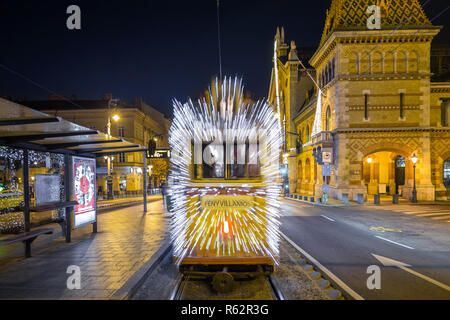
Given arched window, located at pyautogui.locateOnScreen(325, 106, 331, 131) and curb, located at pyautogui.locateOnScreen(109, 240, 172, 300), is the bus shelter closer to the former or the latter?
curb, located at pyautogui.locateOnScreen(109, 240, 172, 300)

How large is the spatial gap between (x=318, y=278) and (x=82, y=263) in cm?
581

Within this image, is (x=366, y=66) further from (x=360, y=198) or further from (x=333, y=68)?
(x=360, y=198)

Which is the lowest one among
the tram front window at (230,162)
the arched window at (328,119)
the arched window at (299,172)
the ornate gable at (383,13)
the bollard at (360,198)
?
the bollard at (360,198)

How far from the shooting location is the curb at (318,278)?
16.7 ft

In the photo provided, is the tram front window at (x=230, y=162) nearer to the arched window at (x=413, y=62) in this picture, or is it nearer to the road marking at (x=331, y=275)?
the road marking at (x=331, y=275)

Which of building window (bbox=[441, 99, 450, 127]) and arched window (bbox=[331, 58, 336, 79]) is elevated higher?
arched window (bbox=[331, 58, 336, 79])

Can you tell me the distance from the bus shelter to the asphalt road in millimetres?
7336

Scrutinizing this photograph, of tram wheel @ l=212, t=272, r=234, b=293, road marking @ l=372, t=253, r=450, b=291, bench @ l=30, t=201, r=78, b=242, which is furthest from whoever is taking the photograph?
bench @ l=30, t=201, r=78, b=242

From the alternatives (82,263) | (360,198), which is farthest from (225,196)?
(360,198)

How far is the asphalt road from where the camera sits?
548 centimetres

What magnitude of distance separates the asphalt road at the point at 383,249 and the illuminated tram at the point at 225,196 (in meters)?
1.84

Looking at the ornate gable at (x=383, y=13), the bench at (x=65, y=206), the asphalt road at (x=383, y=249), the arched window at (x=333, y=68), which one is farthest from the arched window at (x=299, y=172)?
the bench at (x=65, y=206)

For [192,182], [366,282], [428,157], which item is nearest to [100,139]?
[192,182]

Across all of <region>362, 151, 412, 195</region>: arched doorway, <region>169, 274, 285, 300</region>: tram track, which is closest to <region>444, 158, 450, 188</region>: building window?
<region>362, 151, 412, 195</region>: arched doorway
